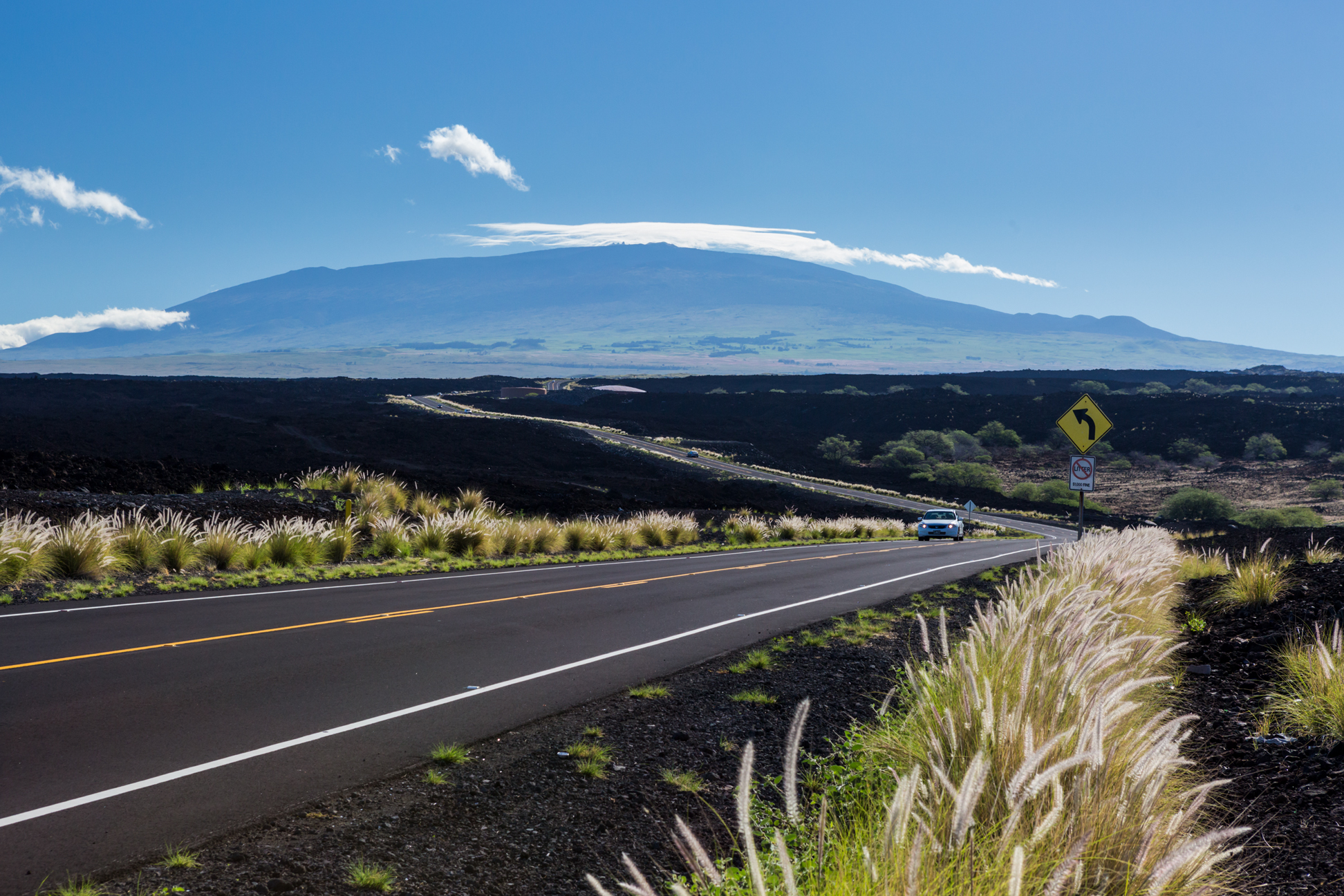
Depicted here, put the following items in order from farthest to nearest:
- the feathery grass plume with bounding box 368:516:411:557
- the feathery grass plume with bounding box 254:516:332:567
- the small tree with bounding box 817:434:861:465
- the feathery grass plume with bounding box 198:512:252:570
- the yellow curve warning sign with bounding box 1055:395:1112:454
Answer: the small tree with bounding box 817:434:861:465 < the feathery grass plume with bounding box 368:516:411:557 < the yellow curve warning sign with bounding box 1055:395:1112:454 < the feathery grass plume with bounding box 254:516:332:567 < the feathery grass plume with bounding box 198:512:252:570

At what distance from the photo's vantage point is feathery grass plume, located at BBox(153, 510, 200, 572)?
14953 mm

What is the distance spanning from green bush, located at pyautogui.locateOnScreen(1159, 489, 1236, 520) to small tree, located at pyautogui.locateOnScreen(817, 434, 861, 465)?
1139 inches

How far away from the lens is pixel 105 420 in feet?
185

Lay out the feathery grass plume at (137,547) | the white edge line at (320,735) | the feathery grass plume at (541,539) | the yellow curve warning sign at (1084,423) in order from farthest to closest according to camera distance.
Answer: the feathery grass plume at (541,539) < the yellow curve warning sign at (1084,423) < the feathery grass plume at (137,547) < the white edge line at (320,735)

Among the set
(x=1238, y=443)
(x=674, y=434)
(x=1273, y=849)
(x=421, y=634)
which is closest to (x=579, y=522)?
(x=421, y=634)

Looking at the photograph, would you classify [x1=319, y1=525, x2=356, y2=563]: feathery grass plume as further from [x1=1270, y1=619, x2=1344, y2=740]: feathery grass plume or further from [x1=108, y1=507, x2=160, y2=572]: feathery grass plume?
[x1=1270, y1=619, x2=1344, y2=740]: feathery grass plume

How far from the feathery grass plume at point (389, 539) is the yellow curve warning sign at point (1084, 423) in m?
14.3

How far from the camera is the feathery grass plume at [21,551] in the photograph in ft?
41.7

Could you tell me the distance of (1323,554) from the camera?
15742 millimetres

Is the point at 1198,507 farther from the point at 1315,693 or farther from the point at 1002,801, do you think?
the point at 1002,801

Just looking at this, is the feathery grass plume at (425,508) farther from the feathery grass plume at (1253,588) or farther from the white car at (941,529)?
the white car at (941,529)

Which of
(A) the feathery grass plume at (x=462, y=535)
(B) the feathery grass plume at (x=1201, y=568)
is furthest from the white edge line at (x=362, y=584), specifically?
(B) the feathery grass plume at (x=1201, y=568)

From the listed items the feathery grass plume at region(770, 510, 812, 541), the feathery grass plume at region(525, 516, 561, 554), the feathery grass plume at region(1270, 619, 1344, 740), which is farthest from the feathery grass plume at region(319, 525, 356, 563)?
the feathery grass plume at region(770, 510, 812, 541)

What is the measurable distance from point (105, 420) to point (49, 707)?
59349 mm
